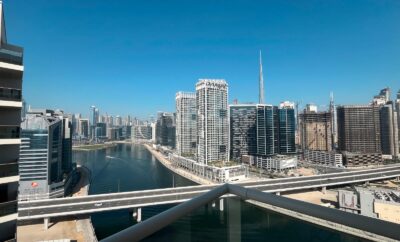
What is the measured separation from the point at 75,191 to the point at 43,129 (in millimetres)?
3710

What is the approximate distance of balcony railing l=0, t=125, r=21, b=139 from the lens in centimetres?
245

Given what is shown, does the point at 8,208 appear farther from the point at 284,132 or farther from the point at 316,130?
the point at 316,130

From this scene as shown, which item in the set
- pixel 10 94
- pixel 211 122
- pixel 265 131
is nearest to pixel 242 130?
pixel 265 131

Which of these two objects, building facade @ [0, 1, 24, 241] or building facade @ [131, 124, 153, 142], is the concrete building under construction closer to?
building facade @ [0, 1, 24, 241]

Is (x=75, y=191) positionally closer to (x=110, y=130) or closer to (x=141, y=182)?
(x=141, y=182)

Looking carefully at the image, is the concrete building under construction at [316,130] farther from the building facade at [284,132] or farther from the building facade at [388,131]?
the building facade at [388,131]

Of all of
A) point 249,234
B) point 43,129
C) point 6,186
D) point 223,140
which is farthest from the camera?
point 223,140

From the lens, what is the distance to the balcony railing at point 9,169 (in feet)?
7.89

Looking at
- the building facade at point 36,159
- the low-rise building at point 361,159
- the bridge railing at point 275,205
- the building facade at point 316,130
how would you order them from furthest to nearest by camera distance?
1. the building facade at point 316,130
2. the low-rise building at point 361,159
3. the building facade at point 36,159
4. the bridge railing at point 275,205

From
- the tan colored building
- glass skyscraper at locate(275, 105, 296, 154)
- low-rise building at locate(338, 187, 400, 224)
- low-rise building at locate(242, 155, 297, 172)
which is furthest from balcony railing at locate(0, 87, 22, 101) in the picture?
glass skyscraper at locate(275, 105, 296, 154)

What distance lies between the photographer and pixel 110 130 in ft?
153

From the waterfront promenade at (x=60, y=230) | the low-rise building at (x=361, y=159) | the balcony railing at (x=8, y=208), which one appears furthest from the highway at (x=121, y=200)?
the low-rise building at (x=361, y=159)

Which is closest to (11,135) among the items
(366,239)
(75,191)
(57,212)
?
(366,239)

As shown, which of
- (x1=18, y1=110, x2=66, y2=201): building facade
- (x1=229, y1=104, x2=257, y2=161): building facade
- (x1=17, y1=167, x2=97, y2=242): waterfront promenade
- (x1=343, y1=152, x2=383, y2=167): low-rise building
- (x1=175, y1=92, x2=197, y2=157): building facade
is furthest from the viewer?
(x1=175, y1=92, x2=197, y2=157): building facade
